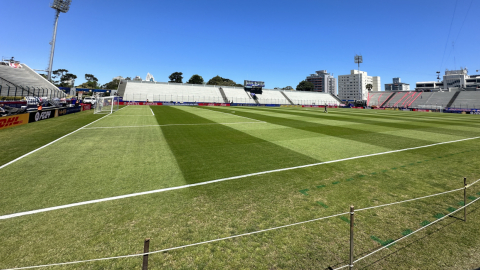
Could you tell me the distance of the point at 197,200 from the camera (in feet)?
16.4

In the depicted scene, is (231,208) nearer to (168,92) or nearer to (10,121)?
(10,121)

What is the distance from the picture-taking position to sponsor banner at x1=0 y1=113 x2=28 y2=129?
14.7m

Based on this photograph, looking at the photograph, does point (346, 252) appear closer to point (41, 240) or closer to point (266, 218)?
point (266, 218)

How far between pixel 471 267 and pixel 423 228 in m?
0.94

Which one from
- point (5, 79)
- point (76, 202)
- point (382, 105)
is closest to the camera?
point (76, 202)

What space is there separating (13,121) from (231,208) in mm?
20933

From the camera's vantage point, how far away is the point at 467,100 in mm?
63469

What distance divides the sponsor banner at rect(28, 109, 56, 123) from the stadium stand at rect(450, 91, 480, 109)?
313ft

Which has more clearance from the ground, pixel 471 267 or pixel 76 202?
pixel 76 202

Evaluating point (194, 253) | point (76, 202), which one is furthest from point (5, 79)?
point (194, 253)

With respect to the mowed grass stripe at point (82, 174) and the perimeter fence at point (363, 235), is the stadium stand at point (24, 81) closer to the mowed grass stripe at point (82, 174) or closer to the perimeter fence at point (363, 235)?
the mowed grass stripe at point (82, 174)

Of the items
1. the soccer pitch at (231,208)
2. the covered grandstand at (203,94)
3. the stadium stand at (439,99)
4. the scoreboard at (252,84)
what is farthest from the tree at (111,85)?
the stadium stand at (439,99)

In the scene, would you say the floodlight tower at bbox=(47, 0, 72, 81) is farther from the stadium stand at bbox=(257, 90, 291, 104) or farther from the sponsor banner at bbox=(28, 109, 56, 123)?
the stadium stand at bbox=(257, 90, 291, 104)

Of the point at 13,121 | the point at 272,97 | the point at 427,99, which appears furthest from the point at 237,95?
the point at 13,121
